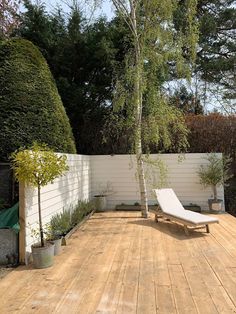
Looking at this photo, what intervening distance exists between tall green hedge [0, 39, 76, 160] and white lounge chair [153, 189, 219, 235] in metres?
2.55

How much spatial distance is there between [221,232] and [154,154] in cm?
380

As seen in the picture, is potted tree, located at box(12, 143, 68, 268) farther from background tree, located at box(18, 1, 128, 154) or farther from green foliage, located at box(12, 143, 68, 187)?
background tree, located at box(18, 1, 128, 154)

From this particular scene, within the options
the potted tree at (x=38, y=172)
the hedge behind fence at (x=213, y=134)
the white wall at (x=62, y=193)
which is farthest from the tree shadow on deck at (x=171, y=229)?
the hedge behind fence at (x=213, y=134)

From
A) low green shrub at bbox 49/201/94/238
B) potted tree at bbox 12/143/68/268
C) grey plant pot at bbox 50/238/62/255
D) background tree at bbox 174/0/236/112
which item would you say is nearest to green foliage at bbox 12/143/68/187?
potted tree at bbox 12/143/68/268

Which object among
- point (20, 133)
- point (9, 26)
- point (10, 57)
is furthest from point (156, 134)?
point (9, 26)

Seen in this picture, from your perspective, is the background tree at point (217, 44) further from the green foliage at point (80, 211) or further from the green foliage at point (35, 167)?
the green foliage at point (35, 167)

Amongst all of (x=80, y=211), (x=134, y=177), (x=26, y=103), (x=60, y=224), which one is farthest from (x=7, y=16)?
(x=134, y=177)

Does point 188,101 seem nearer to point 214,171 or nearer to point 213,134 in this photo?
point 213,134

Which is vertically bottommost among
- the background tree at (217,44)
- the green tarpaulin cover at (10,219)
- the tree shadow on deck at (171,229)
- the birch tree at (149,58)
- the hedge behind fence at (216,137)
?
the tree shadow on deck at (171,229)

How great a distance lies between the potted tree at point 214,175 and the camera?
8844mm

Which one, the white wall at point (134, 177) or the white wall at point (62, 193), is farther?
the white wall at point (134, 177)

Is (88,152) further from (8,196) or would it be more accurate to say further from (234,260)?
(234,260)

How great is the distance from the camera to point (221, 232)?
6.46m

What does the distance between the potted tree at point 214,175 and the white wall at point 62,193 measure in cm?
333
